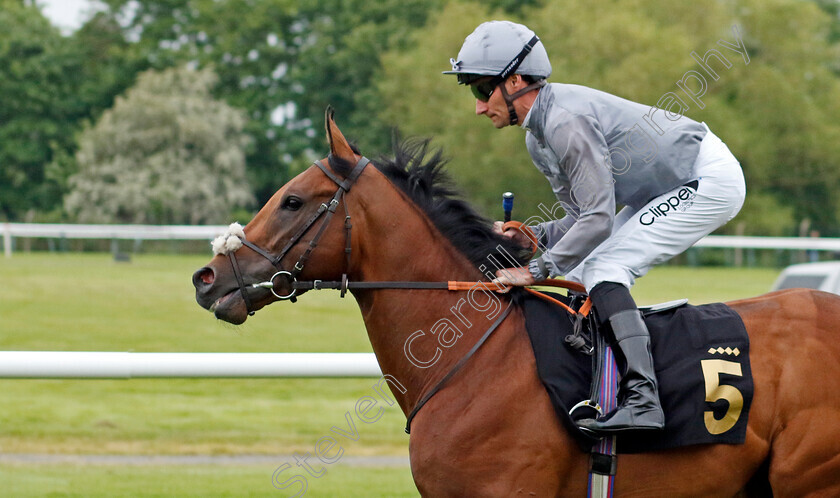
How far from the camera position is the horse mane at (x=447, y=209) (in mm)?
3400

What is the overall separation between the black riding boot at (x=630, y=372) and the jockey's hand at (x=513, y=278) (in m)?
0.26

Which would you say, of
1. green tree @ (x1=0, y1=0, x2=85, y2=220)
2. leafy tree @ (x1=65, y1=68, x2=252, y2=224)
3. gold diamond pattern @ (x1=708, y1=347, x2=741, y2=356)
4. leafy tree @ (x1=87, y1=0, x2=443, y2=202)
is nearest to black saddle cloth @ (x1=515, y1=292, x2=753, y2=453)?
gold diamond pattern @ (x1=708, y1=347, x2=741, y2=356)

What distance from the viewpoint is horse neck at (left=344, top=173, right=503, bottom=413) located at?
3.29 m

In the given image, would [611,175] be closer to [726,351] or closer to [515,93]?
[515,93]

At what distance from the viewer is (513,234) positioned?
362 cm

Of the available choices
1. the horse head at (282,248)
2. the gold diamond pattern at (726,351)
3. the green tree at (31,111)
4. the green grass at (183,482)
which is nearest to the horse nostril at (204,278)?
the horse head at (282,248)

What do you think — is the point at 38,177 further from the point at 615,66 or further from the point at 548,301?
the point at 548,301

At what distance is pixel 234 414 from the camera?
306 inches

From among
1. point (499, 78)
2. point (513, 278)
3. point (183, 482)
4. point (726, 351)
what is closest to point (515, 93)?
point (499, 78)

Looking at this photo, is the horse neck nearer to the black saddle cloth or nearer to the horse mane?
the horse mane

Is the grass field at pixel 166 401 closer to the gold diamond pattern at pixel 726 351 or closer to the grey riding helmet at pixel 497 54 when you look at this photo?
the grey riding helmet at pixel 497 54

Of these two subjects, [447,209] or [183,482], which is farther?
[183,482]

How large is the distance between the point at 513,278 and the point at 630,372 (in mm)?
540

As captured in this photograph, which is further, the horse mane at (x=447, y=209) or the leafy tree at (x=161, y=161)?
the leafy tree at (x=161, y=161)
